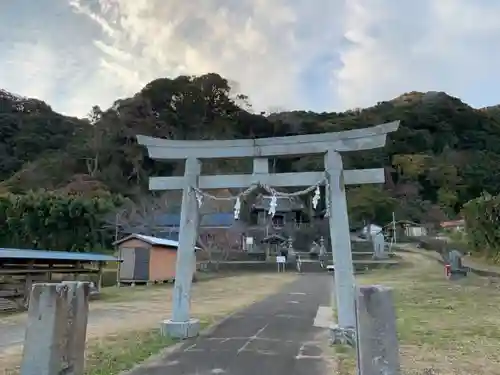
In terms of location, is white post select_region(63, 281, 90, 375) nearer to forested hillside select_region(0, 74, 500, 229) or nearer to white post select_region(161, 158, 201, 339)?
white post select_region(161, 158, 201, 339)

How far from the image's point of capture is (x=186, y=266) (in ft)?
24.1

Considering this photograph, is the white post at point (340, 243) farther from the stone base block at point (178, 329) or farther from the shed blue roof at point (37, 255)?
the shed blue roof at point (37, 255)

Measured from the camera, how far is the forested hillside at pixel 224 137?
4044 centimetres

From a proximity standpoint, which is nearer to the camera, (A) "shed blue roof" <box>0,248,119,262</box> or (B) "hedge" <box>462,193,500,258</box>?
(A) "shed blue roof" <box>0,248,119,262</box>

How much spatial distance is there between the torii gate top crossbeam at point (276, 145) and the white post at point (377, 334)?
4127mm

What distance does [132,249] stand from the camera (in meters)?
20.1

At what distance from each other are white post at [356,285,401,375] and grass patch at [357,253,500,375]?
2189 mm

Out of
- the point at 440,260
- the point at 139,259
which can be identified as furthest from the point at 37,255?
the point at 440,260

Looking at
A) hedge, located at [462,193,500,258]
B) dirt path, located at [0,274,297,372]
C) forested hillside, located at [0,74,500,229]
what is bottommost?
dirt path, located at [0,274,297,372]

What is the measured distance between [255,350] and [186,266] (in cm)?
195

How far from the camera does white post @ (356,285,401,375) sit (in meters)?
3.07

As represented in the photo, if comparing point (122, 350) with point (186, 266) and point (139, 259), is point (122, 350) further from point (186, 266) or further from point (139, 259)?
point (139, 259)

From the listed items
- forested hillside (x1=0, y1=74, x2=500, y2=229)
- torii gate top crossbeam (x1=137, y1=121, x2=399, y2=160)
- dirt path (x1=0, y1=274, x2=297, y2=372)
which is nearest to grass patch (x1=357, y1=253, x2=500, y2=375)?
torii gate top crossbeam (x1=137, y1=121, x2=399, y2=160)

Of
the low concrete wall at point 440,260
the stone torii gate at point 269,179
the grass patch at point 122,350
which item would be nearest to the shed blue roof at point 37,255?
the grass patch at point 122,350
